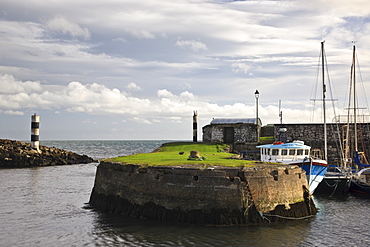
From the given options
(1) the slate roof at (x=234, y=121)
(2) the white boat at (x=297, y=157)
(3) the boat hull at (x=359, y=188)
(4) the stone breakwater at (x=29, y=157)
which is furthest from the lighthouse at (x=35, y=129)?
(3) the boat hull at (x=359, y=188)

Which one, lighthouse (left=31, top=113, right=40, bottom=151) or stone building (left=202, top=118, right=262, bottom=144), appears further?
lighthouse (left=31, top=113, right=40, bottom=151)

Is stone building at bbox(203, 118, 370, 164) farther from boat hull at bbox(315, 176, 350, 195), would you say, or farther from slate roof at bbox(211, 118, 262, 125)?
boat hull at bbox(315, 176, 350, 195)

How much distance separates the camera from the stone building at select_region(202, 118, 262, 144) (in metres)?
50.0

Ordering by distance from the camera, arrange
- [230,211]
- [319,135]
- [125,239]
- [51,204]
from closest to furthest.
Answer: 1. [125,239]
2. [230,211]
3. [51,204]
4. [319,135]

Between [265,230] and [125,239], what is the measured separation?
6.48 meters

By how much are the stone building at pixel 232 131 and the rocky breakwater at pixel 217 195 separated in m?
27.8

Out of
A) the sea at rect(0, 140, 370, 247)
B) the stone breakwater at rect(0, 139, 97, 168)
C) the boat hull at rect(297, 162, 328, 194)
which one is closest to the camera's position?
the sea at rect(0, 140, 370, 247)

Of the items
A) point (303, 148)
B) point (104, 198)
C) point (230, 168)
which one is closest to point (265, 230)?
point (230, 168)

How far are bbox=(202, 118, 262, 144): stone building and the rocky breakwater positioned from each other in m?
27.8

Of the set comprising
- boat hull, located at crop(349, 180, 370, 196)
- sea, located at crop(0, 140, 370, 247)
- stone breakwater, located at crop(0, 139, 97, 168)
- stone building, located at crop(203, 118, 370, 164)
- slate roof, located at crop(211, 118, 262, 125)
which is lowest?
sea, located at crop(0, 140, 370, 247)

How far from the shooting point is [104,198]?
24.2 meters

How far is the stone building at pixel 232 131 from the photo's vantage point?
50.0m

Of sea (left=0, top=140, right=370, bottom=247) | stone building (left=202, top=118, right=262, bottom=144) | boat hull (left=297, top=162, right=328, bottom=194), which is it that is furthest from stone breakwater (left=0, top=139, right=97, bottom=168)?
boat hull (left=297, top=162, right=328, bottom=194)

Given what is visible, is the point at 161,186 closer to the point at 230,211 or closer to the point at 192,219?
the point at 192,219
